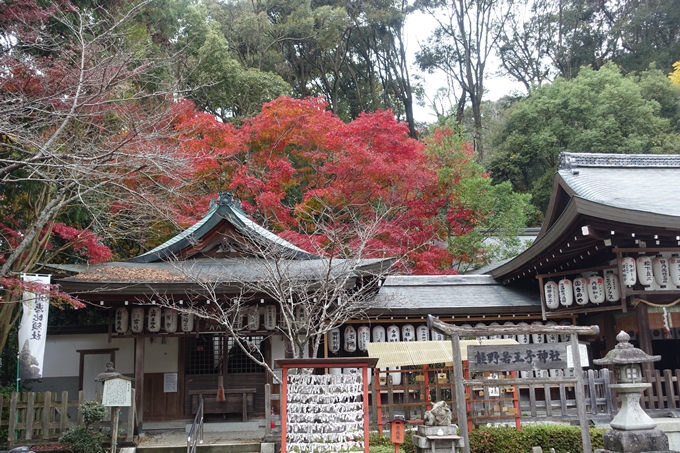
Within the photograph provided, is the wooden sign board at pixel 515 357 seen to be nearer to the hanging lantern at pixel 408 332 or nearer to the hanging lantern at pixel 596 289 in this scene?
the hanging lantern at pixel 596 289

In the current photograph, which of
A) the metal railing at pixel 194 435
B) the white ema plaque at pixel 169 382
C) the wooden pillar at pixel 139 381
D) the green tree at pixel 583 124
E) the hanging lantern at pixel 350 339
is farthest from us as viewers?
the green tree at pixel 583 124

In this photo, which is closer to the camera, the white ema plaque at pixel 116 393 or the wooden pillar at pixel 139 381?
the white ema plaque at pixel 116 393

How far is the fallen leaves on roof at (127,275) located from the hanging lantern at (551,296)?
30.1ft

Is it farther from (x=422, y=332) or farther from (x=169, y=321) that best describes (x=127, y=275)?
(x=422, y=332)

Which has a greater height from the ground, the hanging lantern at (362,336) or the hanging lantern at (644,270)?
the hanging lantern at (644,270)

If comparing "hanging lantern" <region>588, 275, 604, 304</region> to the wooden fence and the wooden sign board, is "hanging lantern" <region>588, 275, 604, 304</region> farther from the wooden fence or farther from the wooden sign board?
the wooden fence

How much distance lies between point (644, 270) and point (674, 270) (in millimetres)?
754

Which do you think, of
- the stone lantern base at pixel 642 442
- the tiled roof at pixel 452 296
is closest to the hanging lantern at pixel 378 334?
the tiled roof at pixel 452 296

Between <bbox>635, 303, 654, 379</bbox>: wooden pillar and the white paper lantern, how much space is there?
126cm

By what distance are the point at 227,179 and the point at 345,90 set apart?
19.9 meters

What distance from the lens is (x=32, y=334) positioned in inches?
470

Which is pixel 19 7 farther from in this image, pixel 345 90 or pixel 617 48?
pixel 617 48

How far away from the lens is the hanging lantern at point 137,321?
1385cm

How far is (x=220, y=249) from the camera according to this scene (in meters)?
16.6
